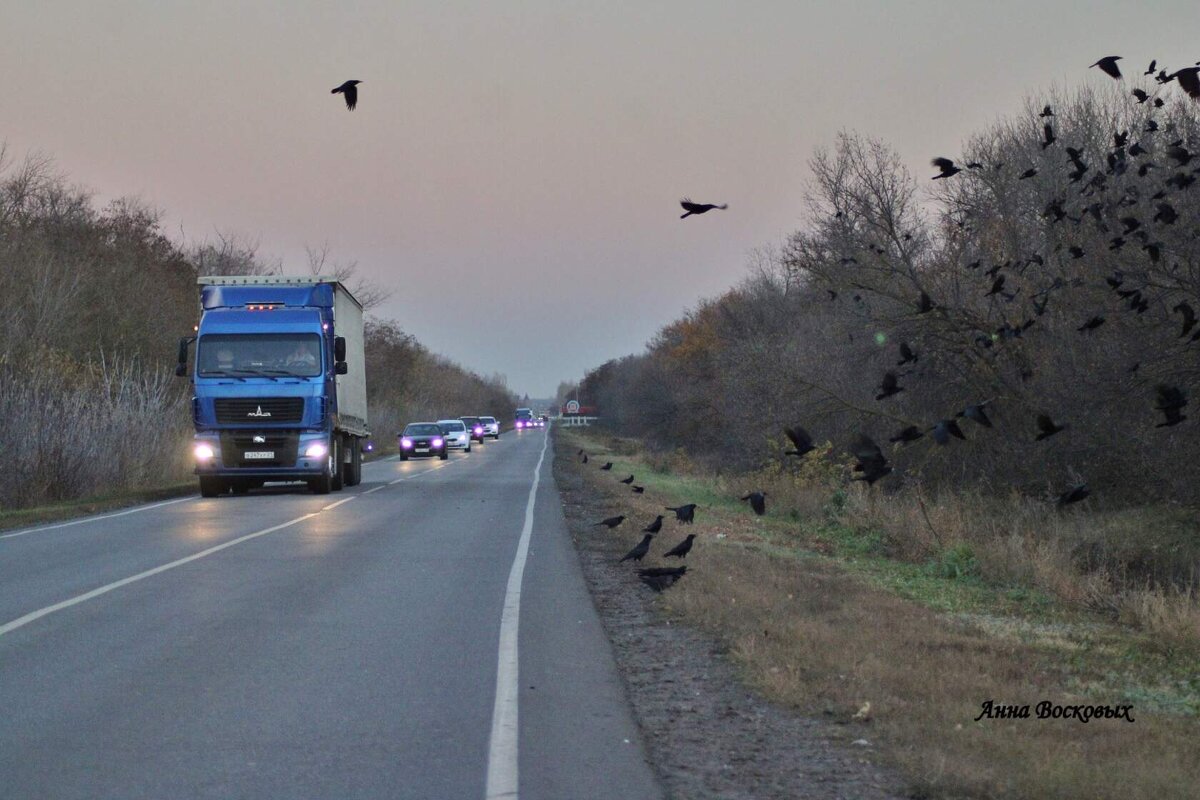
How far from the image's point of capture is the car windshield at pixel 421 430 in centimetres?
5489

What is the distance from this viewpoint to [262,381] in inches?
995

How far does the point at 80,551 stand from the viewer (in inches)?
613

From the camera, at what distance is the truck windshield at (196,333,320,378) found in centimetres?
2536

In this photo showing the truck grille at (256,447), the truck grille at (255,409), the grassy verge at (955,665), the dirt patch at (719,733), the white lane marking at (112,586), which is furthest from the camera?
the truck grille at (256,447)

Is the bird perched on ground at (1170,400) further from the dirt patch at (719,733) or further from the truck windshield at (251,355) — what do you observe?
the truck windshield at (251,355)

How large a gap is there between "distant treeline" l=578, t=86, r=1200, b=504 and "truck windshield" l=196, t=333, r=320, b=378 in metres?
10.2

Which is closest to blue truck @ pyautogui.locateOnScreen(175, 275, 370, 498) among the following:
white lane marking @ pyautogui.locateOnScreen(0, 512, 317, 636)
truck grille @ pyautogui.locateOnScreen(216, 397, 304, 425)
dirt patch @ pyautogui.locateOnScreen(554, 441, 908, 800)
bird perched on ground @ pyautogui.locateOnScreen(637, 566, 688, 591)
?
truck grille @ pyautogui.locateOnScreen(216, 397, 304, 425)

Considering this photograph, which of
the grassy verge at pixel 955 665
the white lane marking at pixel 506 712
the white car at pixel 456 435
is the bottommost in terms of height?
the grassy verge at pixel 955 665

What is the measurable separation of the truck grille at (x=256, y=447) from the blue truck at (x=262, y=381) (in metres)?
0.02

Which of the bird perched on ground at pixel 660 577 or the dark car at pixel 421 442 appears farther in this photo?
the dark car at pixel 421 442

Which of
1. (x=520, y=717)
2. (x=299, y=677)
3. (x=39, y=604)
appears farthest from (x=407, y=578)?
(x=520, y=717)

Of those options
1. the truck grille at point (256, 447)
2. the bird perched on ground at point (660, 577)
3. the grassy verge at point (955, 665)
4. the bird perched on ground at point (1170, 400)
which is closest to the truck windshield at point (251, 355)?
the truck grille at point (256, 447)

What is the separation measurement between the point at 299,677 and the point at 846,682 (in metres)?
3.43

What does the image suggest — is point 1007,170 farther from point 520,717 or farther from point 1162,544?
point 520,717
